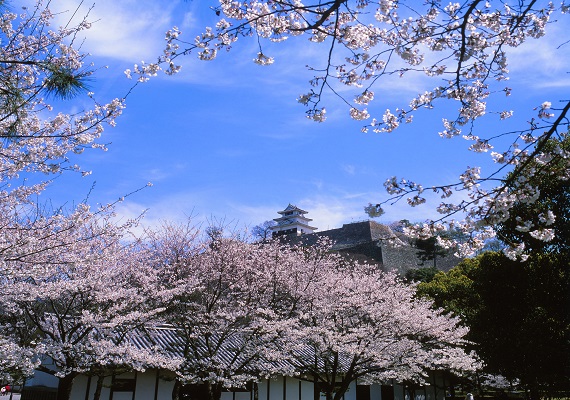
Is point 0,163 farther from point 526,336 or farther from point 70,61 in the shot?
point 526,336

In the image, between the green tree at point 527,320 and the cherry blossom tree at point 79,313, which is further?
the green tree at point 527,320

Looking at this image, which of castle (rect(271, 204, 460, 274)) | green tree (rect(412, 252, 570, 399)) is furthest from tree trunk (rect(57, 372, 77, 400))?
castle (rect(271, 204, 460, 274))

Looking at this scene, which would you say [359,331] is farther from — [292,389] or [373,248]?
[373,248]

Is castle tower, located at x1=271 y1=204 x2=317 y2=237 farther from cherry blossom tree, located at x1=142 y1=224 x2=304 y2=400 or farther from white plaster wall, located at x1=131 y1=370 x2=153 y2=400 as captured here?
white plaster wall, located at x1=131 y1=370 x2=153 y2=400

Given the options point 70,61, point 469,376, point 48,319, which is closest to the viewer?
point 70,61

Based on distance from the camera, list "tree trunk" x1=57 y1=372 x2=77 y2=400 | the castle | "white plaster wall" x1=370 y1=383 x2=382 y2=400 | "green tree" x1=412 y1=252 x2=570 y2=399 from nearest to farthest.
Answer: "tree trunk" x1=57 y1=372 x2=77 y2=400 → "green tree" x1=412 y1=252 x2=570 y2=399 → "white plaster wall" x1=370 y1=383 x2=382 y2=400 → the castle

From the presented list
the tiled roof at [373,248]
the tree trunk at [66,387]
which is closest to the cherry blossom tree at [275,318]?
the tree trunk at [66,387]

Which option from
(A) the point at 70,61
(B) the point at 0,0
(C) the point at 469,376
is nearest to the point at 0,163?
(A) the point at 70,61

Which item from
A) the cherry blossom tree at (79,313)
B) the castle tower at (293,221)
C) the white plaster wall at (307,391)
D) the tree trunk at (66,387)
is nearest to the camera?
the cherry blossom tree at (79,313)

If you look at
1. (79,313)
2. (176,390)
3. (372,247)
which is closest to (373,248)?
(372,247)

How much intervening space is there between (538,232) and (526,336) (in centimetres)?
1166

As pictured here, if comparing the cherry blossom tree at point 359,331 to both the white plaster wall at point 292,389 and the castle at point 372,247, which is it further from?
the castle at point 372,247

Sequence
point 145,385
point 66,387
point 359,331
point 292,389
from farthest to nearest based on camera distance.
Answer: point 292,389 → point 145,385 → point 359,331 → point 66,387

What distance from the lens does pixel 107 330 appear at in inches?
456
